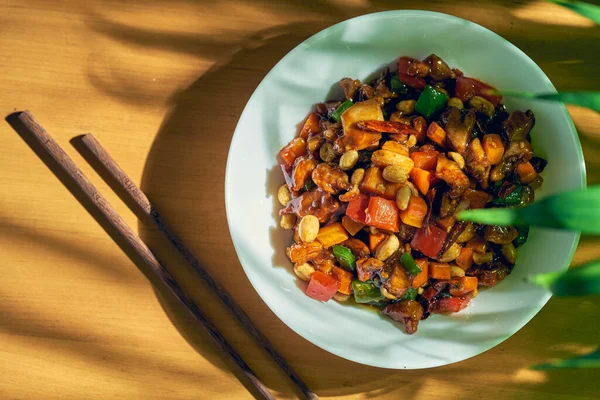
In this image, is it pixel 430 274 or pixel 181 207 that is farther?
pixel 181 207

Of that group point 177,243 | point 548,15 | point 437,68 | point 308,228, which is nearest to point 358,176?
point 308,228

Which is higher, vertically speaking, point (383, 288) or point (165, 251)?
point (383, 288)

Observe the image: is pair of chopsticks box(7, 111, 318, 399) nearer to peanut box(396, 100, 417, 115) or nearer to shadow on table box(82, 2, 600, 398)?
shadow on table box(82, 2, 600, 398)

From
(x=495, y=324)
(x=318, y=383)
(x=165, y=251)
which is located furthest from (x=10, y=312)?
(x=495, y=324)

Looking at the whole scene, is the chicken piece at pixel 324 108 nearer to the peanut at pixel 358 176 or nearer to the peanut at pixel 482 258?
the peanut at pixel 358 176

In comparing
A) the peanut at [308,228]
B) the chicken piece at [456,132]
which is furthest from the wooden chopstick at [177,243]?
the chicken piece at [456,132]

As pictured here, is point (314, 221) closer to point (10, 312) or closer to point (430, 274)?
point (430, 274)
